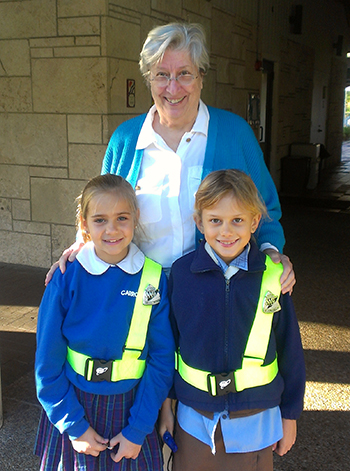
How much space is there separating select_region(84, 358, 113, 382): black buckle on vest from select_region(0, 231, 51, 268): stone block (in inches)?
155

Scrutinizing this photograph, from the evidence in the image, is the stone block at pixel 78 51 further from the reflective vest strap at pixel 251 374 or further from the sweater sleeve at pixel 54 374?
the reflective vest strap at pixel 251 374

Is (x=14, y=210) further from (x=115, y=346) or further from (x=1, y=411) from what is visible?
(x=115, y=346)

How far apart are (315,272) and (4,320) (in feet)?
11.3

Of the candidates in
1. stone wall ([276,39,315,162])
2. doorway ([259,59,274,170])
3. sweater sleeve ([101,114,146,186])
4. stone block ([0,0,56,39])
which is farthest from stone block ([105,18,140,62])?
stone wall ([276,39,315,162])

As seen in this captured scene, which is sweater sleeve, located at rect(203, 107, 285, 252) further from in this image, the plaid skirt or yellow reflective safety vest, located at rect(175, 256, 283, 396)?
the plaid skirt

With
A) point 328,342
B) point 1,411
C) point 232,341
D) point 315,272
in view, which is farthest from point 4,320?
point 315,272

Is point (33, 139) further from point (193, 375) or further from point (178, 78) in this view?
point (193, 375)

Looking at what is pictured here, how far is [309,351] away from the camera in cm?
388

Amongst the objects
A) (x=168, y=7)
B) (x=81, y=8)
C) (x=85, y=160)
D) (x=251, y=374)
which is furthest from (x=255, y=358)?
(x=168, y=7)

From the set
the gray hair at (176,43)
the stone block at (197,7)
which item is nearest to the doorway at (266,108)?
the stone block at (197,7)

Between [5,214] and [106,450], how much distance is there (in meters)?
4.33

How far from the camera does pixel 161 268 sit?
6.16 feet

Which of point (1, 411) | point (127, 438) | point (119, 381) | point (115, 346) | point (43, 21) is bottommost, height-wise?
point (1, 411)

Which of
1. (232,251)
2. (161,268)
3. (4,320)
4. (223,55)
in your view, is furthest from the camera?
(223,55)
